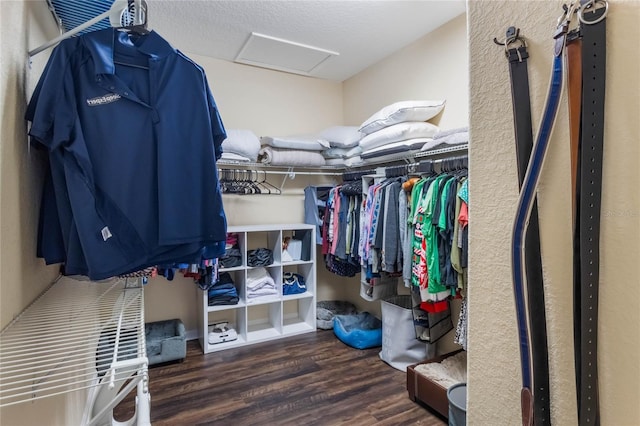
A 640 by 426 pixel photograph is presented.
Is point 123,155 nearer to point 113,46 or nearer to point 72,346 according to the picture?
point 113,46

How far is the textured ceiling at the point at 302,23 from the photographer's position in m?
2.38

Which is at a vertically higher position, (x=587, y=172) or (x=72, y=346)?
(x=587, y=172)

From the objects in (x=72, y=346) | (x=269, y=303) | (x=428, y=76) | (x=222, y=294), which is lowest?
(x=269, y=303)

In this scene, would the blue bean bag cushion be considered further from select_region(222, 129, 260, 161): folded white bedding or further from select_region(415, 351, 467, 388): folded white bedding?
select_region(222, 129, 260, 161): folded white bedding

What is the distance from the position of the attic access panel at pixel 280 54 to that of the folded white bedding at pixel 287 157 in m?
0.88

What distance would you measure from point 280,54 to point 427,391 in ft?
10.00

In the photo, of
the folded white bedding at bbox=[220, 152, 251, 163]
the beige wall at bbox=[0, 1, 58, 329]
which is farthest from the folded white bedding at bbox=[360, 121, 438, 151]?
the beige wall at bbox=[0, 1, 58, 329]

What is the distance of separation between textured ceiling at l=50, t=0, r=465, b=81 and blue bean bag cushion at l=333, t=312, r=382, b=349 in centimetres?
263

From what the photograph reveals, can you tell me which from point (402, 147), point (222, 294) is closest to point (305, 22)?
point (402, 147)

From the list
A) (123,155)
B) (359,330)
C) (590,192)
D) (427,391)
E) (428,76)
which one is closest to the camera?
(590,192)

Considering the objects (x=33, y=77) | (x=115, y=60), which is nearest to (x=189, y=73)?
(x=115, y=60)

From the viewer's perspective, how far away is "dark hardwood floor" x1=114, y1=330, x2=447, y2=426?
2.07 m

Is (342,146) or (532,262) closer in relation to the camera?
(532,262)

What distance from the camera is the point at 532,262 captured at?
1.85ft
